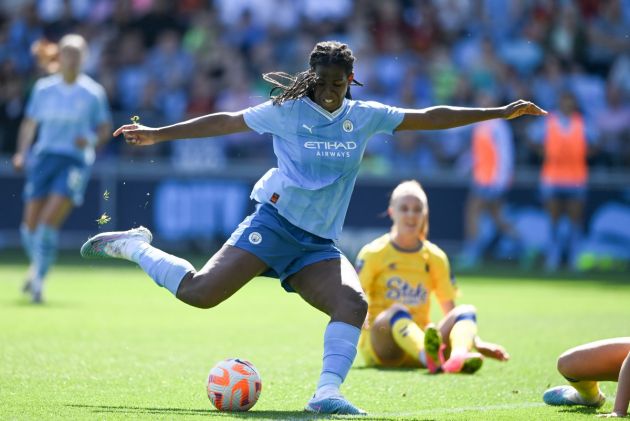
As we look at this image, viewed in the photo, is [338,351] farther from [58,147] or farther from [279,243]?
[58,147]

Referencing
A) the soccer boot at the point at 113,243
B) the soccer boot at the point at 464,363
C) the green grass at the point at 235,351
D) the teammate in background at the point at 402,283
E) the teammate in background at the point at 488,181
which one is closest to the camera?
the green grass at the point at 235,351

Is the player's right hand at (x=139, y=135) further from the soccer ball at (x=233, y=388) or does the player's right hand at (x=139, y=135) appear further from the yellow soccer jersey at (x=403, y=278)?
the yellow soccer jersey at (x=403, y=278)

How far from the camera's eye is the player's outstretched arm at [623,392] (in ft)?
19.8

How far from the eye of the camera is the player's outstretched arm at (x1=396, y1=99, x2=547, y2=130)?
22.6 feet

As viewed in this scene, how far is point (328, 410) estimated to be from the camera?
20.5 ft

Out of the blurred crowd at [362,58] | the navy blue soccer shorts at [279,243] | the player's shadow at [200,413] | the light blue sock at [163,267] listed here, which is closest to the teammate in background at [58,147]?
the light blue sock at [163,267]

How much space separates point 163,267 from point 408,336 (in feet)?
7.45

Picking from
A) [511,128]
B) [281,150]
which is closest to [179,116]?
[511,128]

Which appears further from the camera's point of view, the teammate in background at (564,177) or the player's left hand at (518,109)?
the teammate in background at (564,177)

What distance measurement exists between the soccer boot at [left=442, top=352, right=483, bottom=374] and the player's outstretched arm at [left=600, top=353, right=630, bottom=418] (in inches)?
80.1

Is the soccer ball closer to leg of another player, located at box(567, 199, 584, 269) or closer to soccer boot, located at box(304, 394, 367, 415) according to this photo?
soccer boot, located at box(304, 394, 367, 415)

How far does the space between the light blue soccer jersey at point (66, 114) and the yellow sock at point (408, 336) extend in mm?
5752

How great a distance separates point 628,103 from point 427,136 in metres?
3.64

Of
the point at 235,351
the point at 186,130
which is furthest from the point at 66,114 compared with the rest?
the point at 186,130
